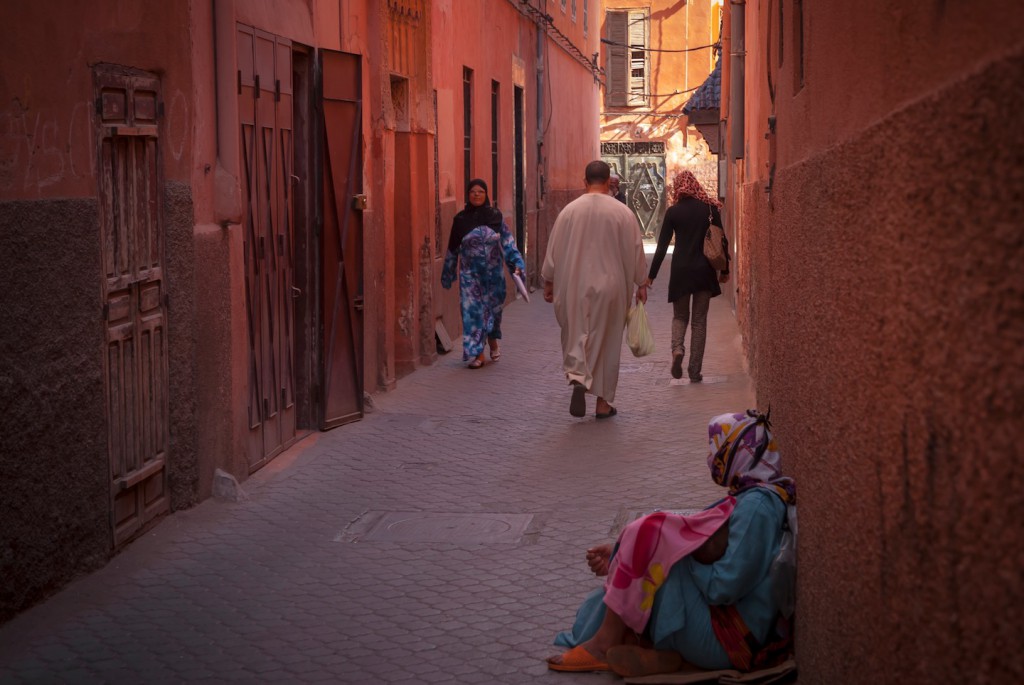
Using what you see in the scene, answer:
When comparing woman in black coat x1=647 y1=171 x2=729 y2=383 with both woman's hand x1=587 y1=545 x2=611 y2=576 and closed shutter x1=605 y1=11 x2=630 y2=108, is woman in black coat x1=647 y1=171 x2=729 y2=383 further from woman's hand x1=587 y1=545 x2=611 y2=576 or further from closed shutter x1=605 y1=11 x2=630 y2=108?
closed shutter x1=605 y1=11 x2=630 y2=108

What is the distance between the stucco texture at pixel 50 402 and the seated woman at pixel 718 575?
2382mm

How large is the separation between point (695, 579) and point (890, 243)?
2.29 m

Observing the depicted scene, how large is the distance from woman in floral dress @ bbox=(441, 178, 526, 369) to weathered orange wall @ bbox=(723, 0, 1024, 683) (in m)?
10.0

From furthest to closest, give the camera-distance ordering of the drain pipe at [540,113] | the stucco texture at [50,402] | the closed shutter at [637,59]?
1. the closed shutter at [637,59]
2. the drain pipe at [540,113]
3. the stucco texture at [50,402]

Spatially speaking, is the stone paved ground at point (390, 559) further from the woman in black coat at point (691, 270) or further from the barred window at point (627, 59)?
the barred window at point (627, 59)

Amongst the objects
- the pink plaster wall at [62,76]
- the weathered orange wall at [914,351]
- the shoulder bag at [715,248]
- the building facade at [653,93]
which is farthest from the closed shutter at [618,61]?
the weathered orange wall at [914,351]

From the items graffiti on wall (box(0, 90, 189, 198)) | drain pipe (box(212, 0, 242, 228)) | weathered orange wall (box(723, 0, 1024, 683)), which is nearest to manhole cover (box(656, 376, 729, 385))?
drain pipe (box(212, 0, 242, 228))

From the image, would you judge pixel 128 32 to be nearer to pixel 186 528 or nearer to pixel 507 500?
pixel 186 528

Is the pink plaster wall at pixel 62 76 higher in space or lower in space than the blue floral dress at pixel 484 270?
higher

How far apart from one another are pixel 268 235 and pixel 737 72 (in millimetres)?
8820

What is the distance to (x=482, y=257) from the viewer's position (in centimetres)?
1454

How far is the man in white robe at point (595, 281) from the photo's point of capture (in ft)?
35.7

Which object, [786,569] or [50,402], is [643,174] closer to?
[50,402]

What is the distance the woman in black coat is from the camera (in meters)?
12.5
